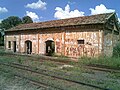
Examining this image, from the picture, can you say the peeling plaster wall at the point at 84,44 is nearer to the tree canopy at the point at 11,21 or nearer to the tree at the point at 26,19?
the tree canopy at the point at 11,21

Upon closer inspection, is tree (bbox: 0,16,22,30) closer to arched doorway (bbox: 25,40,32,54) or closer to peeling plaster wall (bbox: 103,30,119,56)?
arched doorway (bbox: 25,40,32,54)

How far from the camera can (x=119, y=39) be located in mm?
22312

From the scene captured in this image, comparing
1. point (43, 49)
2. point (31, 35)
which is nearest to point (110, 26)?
point (43, 49)

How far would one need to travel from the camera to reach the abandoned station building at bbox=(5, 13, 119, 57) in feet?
58.1

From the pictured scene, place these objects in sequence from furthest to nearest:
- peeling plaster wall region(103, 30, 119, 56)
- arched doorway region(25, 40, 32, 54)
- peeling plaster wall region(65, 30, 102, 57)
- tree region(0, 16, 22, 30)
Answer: tree region(0, 16, 22, 30) → arched doorway region(25, 40, 32, 54) → peeling plaster wall region(103, 30, 119, 56) → peeling plaster wall region(65, 30, 102, 57)

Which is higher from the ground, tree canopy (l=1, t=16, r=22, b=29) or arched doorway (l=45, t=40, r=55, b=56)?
tree canopy (l=1, t=16, r=22, b=29)

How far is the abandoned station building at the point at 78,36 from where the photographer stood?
1772cm

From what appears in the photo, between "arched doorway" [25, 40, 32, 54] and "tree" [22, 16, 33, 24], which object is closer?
"arched doorway" [25, 40, 32, 54]

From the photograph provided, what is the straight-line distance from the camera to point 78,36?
1914cm

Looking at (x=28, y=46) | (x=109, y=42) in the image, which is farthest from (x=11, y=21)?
(x=109, y=42)

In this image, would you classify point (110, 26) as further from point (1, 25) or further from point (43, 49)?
point (1, 25)

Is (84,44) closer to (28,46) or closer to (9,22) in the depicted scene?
(28,46)

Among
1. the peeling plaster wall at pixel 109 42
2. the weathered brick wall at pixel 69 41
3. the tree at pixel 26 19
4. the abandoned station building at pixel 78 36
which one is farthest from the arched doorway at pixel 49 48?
the tree at pixel 26 19

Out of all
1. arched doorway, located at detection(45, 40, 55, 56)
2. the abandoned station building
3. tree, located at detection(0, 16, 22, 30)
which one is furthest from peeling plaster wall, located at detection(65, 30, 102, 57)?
tree, located at detection(0, 16, 22, 30)
